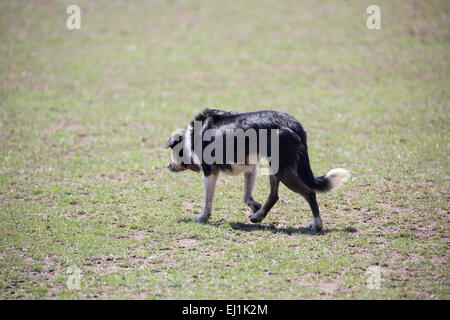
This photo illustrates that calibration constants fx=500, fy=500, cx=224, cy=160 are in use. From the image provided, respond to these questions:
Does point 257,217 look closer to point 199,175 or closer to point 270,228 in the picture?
point 270,228

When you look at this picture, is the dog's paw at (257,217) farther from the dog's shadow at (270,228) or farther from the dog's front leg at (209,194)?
the dog's front leg at (209,194)

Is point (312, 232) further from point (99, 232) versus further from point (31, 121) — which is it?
point (31, 121)

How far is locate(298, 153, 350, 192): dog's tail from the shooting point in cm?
771

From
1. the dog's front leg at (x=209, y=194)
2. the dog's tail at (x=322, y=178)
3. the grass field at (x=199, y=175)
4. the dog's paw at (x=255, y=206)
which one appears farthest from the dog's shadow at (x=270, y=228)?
the dog's tail at (x=322, y=178)

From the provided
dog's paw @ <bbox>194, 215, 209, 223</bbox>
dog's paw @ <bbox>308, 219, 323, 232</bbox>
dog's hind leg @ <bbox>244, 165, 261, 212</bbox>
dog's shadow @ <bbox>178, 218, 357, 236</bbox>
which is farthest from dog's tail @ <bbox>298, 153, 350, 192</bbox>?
dog's paw @ <bbox>194, 215, 209, 223</bbox>

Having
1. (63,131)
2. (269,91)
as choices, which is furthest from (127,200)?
(269,91)

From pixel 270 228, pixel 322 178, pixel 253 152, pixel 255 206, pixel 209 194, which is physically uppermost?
pixel 253 152

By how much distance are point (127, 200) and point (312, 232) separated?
11.9ft

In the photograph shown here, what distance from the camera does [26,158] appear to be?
11.6m

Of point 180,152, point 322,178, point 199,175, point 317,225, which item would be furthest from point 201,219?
point 199,175

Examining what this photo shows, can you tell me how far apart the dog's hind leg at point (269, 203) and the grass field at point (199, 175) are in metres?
0.14

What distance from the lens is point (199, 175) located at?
35.8 ft

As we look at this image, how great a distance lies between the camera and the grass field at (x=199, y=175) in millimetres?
6785

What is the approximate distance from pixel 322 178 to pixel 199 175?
375 cm
